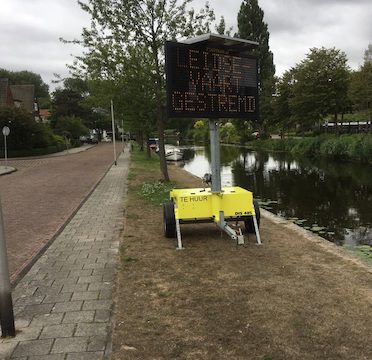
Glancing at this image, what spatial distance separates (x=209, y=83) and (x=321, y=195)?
10935mm

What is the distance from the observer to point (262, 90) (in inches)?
2072

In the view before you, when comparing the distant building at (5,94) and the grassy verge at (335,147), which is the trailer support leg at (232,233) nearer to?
the grassy verge at (335,147)

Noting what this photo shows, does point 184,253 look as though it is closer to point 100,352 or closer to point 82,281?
point 82,281

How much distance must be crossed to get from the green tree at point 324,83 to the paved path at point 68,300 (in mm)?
33502

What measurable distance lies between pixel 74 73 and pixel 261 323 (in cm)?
1374

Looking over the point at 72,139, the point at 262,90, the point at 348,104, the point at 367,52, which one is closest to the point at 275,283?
the point at 348,104

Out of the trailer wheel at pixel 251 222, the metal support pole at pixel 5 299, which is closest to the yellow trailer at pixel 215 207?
the trailer wheel at pixel 251 222

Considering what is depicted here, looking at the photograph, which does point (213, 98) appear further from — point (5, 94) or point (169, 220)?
point (5, 94)

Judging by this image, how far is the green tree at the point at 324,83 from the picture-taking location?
38.7 m

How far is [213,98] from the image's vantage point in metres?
7.71

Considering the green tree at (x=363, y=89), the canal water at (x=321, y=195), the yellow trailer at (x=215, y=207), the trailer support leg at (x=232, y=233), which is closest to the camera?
the trailer support leg at (x=232, y=233)

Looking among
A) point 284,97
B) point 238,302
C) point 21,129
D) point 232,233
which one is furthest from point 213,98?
point 284,97

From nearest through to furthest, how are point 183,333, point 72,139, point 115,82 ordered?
point 183,333
point 115,82
point 72,139

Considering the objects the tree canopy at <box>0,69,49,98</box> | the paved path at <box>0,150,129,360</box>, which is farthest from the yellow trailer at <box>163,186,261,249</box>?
the tree canopy at <box>0,69,49,98</box>
